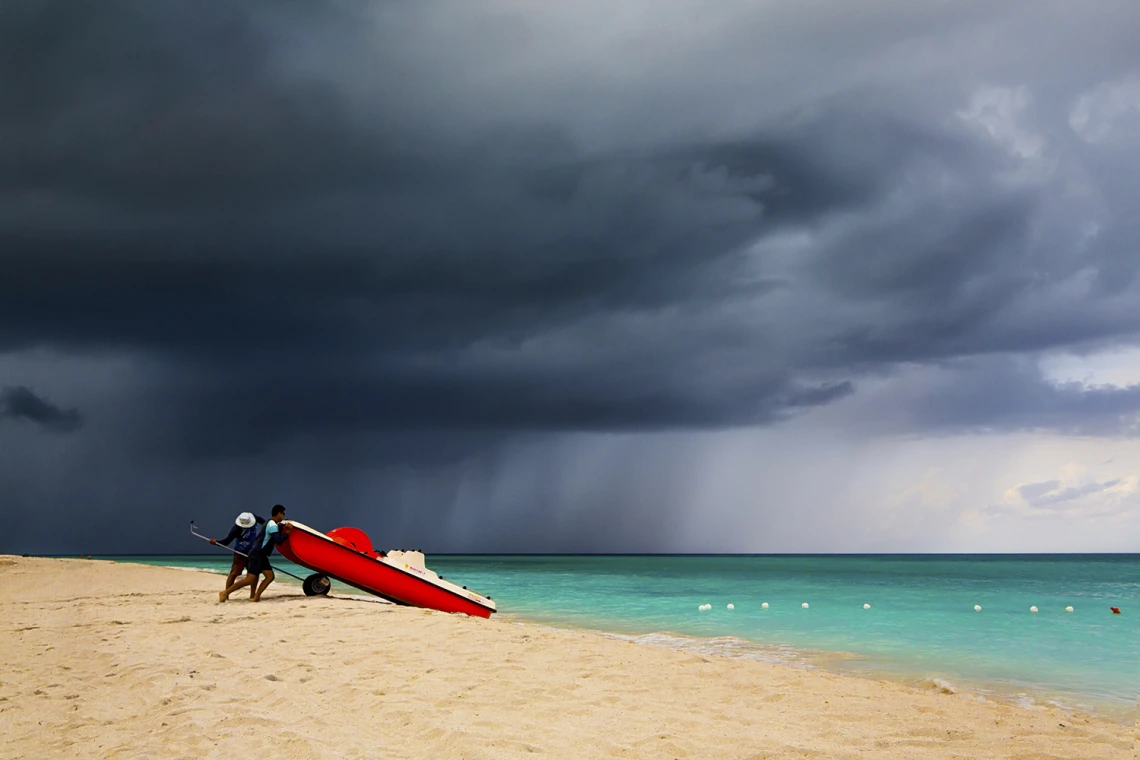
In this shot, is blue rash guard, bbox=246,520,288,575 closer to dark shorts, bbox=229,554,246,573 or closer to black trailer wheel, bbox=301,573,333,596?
dark shorts, bbox=229,554,246,573

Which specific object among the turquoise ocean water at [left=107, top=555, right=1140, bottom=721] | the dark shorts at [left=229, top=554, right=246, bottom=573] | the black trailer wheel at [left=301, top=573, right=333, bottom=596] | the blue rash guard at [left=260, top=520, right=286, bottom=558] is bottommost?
the turquoise ocean water at [left=107, top=555, right=1140, bottom=721]

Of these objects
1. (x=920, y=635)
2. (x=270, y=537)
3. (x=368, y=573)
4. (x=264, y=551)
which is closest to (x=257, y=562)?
(x=264, y=551)

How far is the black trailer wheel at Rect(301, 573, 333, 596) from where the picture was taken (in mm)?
17250

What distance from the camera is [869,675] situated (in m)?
11.4

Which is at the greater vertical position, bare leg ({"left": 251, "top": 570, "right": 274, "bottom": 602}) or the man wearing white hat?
the man wearing white hat

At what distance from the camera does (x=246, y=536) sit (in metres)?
15.8

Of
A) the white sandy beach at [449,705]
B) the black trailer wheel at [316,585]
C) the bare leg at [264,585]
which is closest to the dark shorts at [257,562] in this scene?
the bare leg at [264,585]

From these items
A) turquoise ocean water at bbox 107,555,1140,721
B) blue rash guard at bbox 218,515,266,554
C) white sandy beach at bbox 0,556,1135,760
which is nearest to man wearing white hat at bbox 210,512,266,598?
blue rash guard at bbox 218,515,266,554

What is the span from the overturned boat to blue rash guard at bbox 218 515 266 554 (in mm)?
570

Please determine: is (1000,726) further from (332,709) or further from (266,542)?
(266,542)

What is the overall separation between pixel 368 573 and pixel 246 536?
9.15 ft

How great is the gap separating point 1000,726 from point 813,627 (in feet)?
42.2

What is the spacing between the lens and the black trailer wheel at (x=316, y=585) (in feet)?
56.6

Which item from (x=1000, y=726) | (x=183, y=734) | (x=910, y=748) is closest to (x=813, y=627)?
(x=1000, y=726)
